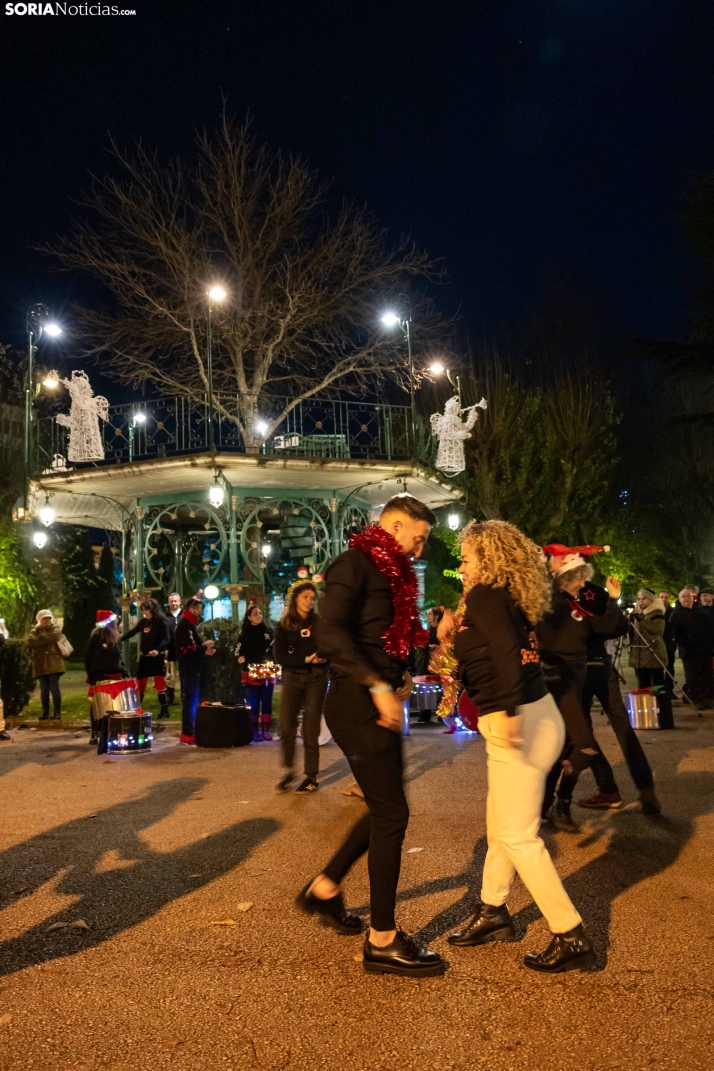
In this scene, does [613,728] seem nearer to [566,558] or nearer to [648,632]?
[566,558]

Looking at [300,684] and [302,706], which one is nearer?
[300,684]

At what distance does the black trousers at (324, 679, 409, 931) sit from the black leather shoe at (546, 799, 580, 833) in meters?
2.98

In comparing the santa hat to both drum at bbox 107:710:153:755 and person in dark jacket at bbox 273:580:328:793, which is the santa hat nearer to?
person in dark jacket at bbox 273:580:328:793

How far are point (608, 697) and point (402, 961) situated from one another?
12.8ft

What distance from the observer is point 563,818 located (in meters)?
6.77

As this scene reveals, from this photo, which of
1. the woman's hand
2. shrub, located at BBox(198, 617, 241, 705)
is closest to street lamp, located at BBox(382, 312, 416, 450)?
shrub, located at BBox(198, 617, 241, 705)

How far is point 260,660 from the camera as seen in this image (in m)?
12.7

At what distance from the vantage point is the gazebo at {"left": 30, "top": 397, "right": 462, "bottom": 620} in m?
17.7

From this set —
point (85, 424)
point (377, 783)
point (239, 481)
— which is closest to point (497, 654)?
point (377, 783)

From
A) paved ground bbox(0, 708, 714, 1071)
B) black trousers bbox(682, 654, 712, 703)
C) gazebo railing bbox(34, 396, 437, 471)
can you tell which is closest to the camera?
paved ground bbox(0, 708, 714, 1071)

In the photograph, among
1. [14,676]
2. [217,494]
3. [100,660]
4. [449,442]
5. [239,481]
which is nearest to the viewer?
[100,660]

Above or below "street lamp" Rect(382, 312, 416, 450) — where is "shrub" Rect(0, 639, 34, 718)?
below

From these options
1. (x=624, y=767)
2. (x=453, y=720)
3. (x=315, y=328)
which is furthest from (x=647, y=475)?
(x=624, y=767)

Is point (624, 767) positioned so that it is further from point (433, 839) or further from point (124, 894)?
point (124, 894)
